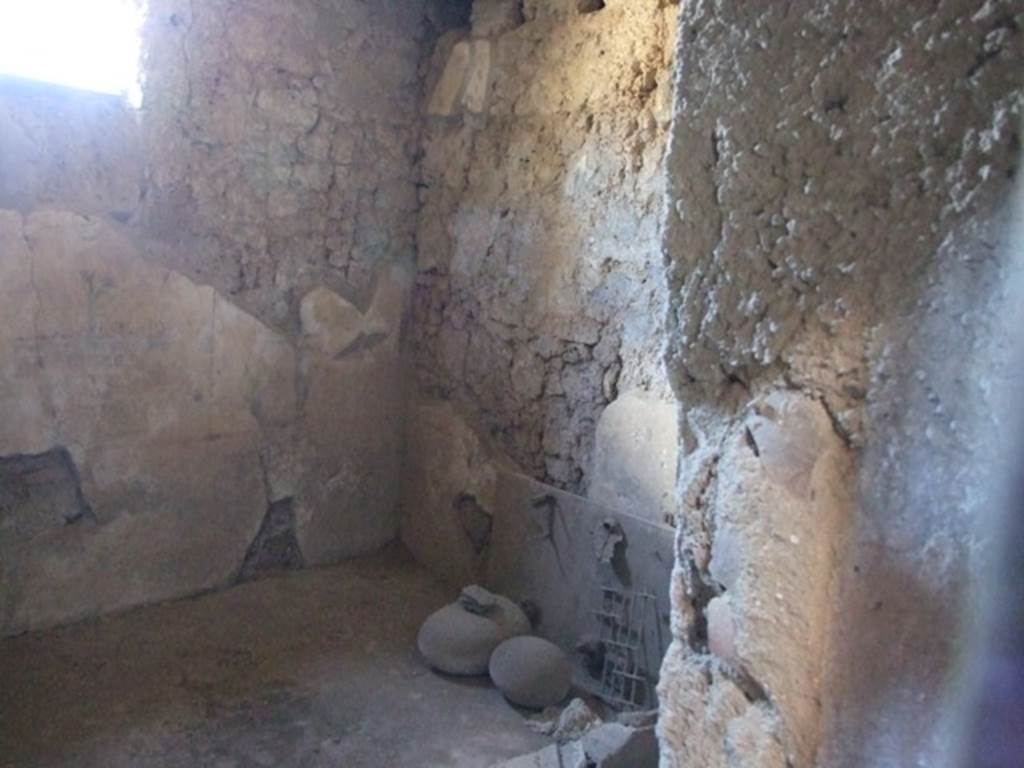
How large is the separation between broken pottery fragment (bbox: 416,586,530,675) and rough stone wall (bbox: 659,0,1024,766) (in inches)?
73.2

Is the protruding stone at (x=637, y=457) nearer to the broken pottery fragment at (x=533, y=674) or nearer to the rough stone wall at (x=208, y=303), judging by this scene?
the broken pottery fragment at (x=533, y=674)

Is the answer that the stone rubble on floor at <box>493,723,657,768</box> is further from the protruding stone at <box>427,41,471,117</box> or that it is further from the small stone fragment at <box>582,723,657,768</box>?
the protruding stone at <box>427,41,471,117</box>

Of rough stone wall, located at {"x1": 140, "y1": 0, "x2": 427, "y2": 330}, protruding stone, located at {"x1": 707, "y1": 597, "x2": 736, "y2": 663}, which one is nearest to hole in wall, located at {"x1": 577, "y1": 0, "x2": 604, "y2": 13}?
rough stone wall, located at {"x1": 140, "y1": 0, "x2": 427, "y2": 330}

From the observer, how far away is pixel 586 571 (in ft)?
9.10

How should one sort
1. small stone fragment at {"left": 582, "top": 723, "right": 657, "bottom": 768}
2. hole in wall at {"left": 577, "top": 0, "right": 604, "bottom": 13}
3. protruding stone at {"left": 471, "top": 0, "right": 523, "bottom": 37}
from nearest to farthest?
small stone fragment at {"left": 582, "top": 723, "right": 657, "bottom": 768} < hole in wall at {"left": 577, "top": 0, "right": 604, "bottom": 13} < protruding stone at {"left": 471, "top": 0, "right": 523, "bottom": 37}

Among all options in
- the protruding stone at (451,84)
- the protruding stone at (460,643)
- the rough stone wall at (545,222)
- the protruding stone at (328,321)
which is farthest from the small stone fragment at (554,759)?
the protruding stone at (451,84)

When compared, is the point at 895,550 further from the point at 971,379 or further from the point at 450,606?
the point at 450,606

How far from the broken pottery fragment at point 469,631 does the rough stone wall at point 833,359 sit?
1.86 metres

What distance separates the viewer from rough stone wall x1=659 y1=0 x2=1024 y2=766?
2.23 ft

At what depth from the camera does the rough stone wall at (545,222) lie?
2648 millimetres

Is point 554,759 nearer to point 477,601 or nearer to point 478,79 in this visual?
point 477,601

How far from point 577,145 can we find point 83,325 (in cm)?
181

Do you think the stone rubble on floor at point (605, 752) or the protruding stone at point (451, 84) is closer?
the stone rubble on floor at point (605, 752)

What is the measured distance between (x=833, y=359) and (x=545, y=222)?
7.55ft
